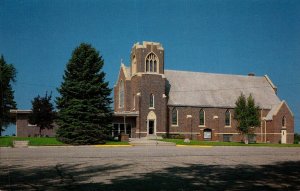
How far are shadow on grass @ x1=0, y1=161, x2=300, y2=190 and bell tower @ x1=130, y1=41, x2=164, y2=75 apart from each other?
38.6 m

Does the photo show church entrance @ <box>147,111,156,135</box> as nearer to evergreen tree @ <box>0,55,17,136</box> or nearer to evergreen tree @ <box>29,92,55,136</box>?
evergreen tree @ <box>29,92,55,136</box>

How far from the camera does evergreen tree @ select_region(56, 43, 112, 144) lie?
3828 centimetres

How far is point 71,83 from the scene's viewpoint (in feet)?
131

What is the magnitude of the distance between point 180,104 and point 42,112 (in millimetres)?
20233

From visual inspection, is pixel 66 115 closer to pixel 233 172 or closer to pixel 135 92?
pixel 135 92

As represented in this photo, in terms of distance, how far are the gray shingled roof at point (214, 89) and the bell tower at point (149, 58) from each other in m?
5.04

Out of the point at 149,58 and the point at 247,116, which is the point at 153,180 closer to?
the point at 247,116

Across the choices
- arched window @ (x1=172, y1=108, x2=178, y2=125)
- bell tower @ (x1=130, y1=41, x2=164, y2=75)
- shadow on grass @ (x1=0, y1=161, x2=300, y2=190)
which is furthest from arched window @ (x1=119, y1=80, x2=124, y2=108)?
shadow on grass @ (x1=0, y1=161, x2=300, y2=190)

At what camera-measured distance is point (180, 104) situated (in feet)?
180

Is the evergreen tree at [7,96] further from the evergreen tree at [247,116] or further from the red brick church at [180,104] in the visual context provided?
the evergreen tree at [247,116]

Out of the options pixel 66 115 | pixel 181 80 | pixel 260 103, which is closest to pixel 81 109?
pixel 66 115

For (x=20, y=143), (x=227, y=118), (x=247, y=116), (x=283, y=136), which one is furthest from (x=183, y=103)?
(x=20, y=143)

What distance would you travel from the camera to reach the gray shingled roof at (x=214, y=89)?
5656cm

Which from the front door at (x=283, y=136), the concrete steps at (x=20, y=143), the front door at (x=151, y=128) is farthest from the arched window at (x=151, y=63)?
the concrete steps at (x=20, y=143)
